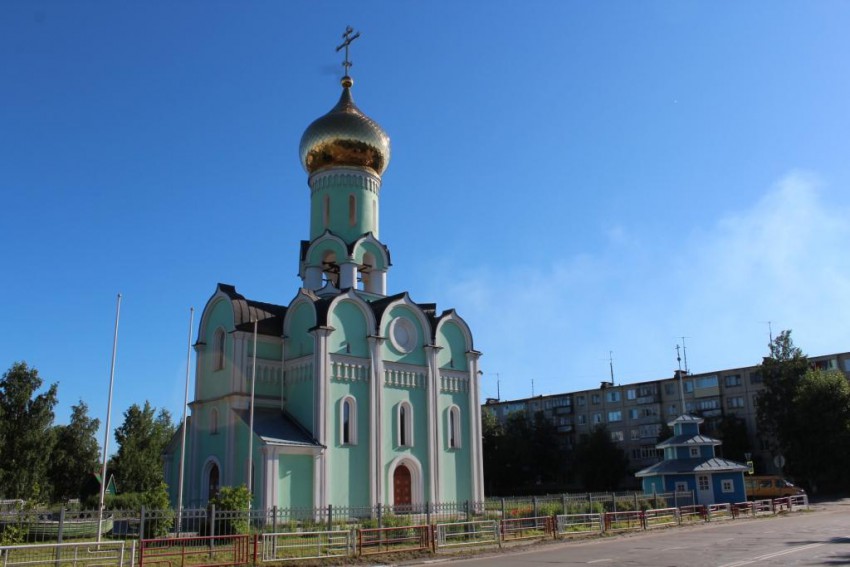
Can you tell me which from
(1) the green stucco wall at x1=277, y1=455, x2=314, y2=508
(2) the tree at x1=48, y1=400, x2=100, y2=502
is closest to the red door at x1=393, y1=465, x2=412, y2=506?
(1) the green stucco wall at x1=277, y1=455, x2=314, y2=508

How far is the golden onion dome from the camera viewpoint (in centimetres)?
3041

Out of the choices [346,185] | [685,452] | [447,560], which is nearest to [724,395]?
[685,452]

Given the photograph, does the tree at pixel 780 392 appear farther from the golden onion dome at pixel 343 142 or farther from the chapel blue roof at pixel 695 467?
the golden onion dome at pixel 343 142

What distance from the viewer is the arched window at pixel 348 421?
24.9 meters

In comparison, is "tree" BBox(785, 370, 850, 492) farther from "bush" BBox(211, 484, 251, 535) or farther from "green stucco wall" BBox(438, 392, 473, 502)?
"bush" BBox(211, 484, 251, 535)

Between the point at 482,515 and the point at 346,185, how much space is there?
14.8 m

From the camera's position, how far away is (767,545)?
1611 centimetres

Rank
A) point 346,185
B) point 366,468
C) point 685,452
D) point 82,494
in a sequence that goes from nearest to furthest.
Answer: point 366,468 → point 346,185 → point 685,452 → point 82,494

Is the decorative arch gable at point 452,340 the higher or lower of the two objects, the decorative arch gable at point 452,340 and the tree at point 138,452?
the higher

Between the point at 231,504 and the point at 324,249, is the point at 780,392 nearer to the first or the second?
the point at 324,249

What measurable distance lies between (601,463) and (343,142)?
30.9 metres

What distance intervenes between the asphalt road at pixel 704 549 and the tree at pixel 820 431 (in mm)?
18385

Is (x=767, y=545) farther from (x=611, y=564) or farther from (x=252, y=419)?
(x=252, y=419)

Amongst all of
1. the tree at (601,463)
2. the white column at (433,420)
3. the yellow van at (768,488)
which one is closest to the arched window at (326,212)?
the white column at (433,420)
